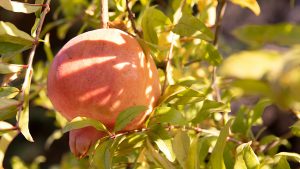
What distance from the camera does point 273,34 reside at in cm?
39

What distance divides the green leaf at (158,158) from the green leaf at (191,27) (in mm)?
159

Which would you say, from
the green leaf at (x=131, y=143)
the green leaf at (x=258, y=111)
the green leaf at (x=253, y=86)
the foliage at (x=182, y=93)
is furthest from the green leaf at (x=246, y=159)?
the green leaf at (x=253, y=86)

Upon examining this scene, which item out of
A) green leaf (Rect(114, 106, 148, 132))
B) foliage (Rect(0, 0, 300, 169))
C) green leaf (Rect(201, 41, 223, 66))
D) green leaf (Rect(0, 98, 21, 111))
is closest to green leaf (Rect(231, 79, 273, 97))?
foliage (Rect(0, 0, 300, 169))

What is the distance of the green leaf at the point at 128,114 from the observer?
24.4 inches

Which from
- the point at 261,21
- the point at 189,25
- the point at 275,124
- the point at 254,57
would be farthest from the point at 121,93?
the point at 261,21

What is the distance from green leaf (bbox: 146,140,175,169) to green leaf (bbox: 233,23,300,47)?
0.28m

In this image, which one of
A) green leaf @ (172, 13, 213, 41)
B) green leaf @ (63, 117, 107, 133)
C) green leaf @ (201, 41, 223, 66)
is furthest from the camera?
green leaf @ (201, 41, 223, 66)

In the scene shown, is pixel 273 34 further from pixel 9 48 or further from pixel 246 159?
pixel 9 48

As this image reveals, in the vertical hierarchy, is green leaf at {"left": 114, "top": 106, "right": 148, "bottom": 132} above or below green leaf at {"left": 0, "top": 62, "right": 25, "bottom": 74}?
below

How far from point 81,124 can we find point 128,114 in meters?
0.06

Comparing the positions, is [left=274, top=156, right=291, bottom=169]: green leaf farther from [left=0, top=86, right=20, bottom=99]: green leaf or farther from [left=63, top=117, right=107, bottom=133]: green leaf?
[left=0, top=86, right=20, bottom=99]: green leaf

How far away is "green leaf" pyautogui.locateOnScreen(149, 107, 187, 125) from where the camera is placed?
65 centimetres

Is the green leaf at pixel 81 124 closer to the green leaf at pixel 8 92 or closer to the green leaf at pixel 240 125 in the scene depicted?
the green leaf at pixel 8 92

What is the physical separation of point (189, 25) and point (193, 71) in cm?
47
